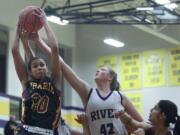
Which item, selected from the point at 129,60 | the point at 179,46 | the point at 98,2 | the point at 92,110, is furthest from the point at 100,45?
the point at 92,110

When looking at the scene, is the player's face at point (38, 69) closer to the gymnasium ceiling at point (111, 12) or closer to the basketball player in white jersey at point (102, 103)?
the basketball player in white jersey at point (102, 103)

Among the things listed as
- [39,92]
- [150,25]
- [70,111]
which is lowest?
[70,111]

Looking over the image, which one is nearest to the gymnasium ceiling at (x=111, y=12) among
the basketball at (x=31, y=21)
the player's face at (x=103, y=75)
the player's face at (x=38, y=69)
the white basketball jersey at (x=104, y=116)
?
the player's face at (x=103, y=75)

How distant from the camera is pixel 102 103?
515 cm

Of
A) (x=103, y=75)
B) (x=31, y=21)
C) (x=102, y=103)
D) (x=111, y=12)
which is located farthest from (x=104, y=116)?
(x=111, y=12)

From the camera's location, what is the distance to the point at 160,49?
14.7 meters

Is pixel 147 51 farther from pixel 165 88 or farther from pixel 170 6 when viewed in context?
pixel 170 6

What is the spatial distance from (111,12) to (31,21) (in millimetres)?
8078

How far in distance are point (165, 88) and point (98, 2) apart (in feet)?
11.4

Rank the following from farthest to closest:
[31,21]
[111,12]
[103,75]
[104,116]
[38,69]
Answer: [111,12] < [103,75] < [104,116] < [31,21] < [38,69]

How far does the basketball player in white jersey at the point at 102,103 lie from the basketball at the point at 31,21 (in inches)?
8.4

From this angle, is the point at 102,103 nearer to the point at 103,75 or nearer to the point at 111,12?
the point at 103,75

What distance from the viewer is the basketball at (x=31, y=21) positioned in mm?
4828

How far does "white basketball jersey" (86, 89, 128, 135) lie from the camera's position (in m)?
5.12
